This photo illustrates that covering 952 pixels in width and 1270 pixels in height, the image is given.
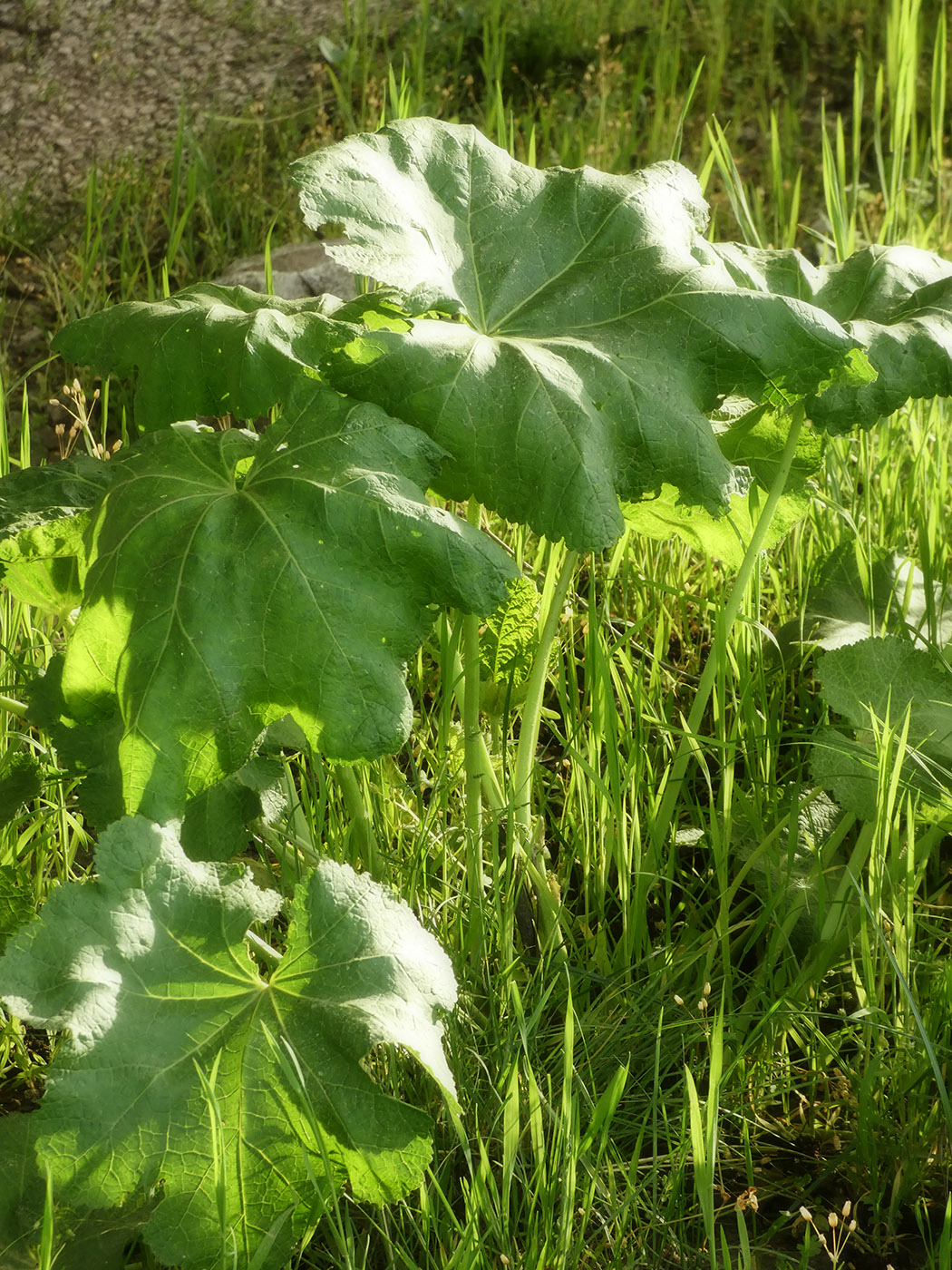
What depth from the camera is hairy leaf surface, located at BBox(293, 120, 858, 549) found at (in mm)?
1258

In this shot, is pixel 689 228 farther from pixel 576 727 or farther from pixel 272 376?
pixel 576 727

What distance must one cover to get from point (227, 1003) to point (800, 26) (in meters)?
5.13

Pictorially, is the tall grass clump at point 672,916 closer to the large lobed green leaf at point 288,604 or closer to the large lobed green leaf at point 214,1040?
the large lobed green leaf at point 214,1040

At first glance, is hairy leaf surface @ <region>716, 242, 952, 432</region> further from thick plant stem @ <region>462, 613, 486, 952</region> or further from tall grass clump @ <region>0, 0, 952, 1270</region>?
thick plant stem @ <region>462, 613, 486, 952</region>

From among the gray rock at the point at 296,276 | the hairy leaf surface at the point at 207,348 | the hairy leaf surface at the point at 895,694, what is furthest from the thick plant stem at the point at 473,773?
the gray rock at the point at 296,276

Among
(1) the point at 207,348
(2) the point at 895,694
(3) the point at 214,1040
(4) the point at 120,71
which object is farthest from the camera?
(4) the point at 120,71

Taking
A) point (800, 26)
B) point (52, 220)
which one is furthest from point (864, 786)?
point (800, 26)

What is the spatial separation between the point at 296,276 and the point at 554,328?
7.36 feet

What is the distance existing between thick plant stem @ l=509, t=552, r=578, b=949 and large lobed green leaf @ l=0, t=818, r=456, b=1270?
0.38 meters

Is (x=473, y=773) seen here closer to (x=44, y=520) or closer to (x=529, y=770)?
(x=529, y=770)

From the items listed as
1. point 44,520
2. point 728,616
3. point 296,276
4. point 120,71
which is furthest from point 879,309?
point 120,71

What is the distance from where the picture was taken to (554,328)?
55.4 inches

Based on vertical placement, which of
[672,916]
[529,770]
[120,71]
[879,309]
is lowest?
[672,916]

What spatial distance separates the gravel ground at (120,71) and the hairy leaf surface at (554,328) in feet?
9.23
